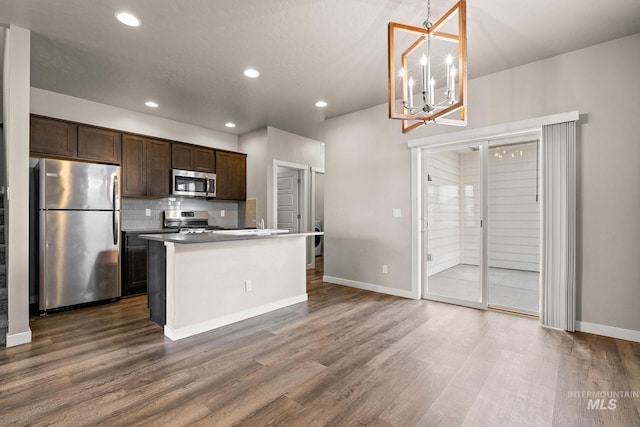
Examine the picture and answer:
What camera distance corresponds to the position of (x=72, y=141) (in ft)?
13.0

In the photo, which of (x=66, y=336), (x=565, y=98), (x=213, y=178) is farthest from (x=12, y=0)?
(x=565, y=98)

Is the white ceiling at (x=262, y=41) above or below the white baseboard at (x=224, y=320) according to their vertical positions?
above

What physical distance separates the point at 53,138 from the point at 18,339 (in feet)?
7.78

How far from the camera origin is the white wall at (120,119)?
159 inches

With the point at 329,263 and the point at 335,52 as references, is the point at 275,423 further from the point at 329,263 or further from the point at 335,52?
the point at 329,263

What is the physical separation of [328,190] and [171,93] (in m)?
2.66

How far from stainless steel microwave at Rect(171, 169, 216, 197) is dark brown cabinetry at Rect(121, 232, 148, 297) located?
3.15 ft

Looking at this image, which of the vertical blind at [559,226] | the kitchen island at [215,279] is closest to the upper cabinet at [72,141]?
the kitchen island at [215,279]

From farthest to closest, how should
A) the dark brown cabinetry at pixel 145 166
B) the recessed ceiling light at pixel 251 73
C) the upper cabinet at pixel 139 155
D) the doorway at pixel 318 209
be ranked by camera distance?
1. the doorway at pixel 318 209
2. the dark brown cabinetry at pixel 145 166
3. the upper cabinet at pixel 139 155
4. the recessed ceiling light at pixel 251 73

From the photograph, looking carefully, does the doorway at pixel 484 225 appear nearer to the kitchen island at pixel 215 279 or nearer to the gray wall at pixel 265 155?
the kitchen island at pixel 215 279

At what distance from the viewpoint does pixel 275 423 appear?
1714 mm

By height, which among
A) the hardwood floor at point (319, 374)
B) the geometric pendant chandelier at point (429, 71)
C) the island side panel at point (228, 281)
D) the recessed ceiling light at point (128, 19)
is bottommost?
the hardwood floor at point (319, 374)

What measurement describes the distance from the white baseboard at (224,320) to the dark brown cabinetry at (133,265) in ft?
5.79

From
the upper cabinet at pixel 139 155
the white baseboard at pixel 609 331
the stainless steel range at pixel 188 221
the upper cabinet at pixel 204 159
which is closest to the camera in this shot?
the white baseboard at pixel 609 331
